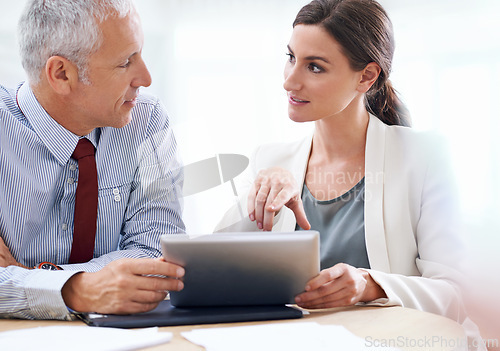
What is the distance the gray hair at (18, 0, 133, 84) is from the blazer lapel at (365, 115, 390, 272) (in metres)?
0.92

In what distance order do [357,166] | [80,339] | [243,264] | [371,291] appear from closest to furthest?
[80,339]
[243,264]
[371,291]
[357,166]

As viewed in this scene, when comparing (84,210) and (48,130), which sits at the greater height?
(48,130)

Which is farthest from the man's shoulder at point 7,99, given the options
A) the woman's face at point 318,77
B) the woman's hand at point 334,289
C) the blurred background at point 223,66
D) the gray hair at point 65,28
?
the blurred background at point 223,66

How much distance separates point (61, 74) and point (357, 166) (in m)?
1.04

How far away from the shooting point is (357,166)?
6.34 feet

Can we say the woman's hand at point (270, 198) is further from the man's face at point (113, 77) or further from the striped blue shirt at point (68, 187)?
the man's face at point (113, 77)

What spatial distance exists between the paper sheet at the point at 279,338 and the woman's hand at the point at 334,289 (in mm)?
119

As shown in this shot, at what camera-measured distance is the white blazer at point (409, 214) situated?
1.59 m

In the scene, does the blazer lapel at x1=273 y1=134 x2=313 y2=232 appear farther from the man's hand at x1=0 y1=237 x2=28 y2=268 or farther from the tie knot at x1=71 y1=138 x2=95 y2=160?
the man's hand at x1=0 y1=237 x2=28 y2=268

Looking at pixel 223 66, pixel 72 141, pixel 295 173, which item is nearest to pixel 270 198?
pixel 295 173

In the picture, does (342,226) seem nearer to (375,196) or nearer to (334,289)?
(375,196)

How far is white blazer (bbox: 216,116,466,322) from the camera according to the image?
1587 mm

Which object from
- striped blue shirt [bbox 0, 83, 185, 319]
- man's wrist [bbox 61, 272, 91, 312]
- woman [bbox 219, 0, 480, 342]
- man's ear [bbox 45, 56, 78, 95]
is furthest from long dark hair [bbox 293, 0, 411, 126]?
man's wrist [bbox 61, 272, 91, 312]

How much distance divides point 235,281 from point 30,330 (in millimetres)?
407
